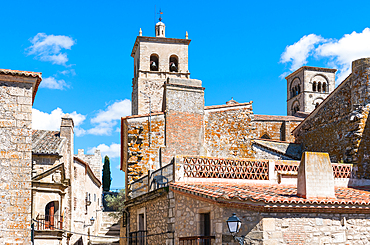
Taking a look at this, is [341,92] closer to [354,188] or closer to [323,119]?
[323,119]

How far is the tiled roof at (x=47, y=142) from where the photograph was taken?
2149 cm

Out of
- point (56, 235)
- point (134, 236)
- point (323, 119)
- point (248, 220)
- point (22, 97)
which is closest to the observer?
point (22, 97)

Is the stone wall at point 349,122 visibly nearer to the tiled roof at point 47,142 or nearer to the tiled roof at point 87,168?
the tiled roof at point 47,142

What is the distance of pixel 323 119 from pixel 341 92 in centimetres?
164

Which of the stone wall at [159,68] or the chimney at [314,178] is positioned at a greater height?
the stone wall at [159,68]

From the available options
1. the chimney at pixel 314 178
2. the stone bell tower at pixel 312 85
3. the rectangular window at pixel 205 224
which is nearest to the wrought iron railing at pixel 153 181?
the rectangular window at pixel 205 224

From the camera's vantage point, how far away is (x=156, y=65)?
44250 mm

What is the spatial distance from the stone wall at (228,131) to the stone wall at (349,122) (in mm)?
3172

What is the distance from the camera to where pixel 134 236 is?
1695 cm

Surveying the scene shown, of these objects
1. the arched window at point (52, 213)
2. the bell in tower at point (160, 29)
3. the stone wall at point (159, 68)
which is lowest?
the arched window at point (52, 213)

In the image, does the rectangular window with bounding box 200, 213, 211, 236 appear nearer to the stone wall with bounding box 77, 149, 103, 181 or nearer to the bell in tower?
the stone wall with bounding box 77, 149, 103, 181

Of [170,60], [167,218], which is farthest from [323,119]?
[170,60]

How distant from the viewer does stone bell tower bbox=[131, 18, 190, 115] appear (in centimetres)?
4284

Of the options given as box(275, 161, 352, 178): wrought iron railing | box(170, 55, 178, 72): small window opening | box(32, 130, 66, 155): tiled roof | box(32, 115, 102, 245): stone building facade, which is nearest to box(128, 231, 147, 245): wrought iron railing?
box(32, 115, 102, 245): stone building facade
